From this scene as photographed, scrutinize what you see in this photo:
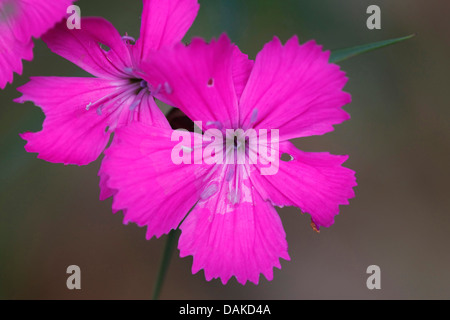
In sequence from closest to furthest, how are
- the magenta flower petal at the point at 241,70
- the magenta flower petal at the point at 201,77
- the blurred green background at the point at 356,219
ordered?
1. the magenta flower petal at the point at 201,77
2. the magenta flower petal at the point at 241,70
3. the blurred green background at the point at 356,219

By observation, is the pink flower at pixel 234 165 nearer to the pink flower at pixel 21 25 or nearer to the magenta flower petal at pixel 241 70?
the magenta flower petal at pixel 241 70

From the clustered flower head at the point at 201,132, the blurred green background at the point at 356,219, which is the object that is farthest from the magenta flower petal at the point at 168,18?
the blurred green background at the point at 356,219

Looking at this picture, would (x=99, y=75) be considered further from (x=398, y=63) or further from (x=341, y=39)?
(x=398, y=63)

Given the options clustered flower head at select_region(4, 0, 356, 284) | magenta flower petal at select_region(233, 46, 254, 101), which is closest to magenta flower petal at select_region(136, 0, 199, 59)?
clustered flower head at select_region(4, 0, 356, 284)

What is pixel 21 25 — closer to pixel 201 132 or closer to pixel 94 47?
pixel 94 47

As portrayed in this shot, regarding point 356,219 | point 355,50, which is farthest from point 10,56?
point 356,219

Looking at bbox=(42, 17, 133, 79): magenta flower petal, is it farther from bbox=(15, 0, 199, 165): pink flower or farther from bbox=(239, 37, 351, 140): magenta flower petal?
bbox=(239, 37, 351, 140): magenta flower petal
